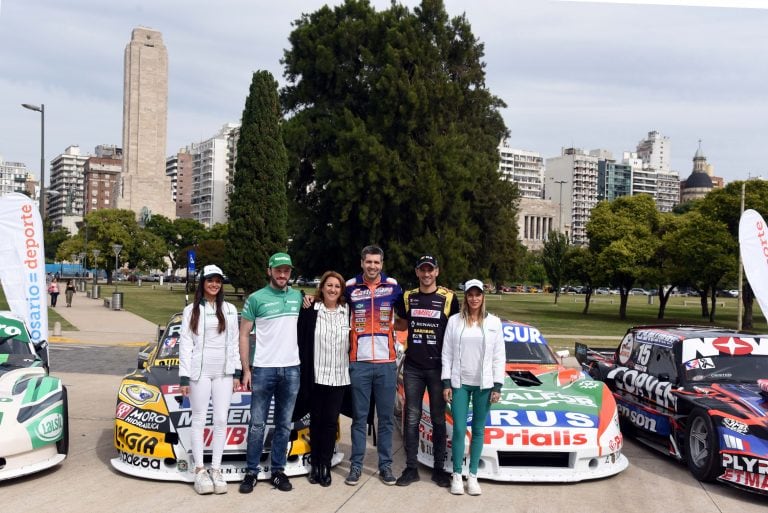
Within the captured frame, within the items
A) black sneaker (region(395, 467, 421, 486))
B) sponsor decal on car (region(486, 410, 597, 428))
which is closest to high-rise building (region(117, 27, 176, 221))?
black sneaker (region(395, 467, 421, 486))

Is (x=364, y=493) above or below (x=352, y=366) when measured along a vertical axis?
below

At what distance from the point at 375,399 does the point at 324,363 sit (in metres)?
0.64

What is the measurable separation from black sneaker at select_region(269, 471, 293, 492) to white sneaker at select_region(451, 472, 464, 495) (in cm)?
141

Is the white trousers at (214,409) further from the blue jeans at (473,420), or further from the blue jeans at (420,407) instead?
the blue jeans at (473,420)

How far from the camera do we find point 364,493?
6.14 metres

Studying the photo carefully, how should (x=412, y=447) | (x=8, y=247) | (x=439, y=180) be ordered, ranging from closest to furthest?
(x=412, y=447), (x=8, y=247), (x=439, y=180)

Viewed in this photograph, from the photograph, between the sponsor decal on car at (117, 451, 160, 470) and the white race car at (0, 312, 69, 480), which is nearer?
the white race car at (0, 312, 69, 480)

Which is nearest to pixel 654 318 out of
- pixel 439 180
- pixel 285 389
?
pixel 439 180

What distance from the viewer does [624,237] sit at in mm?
42062

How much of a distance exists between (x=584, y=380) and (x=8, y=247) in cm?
901

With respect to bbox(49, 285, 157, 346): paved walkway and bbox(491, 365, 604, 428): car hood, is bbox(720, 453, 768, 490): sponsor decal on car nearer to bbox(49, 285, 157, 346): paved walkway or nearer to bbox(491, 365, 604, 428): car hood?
bbox(491, 365, 604, 428): car hood

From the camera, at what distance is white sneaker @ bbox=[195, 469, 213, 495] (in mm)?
5945

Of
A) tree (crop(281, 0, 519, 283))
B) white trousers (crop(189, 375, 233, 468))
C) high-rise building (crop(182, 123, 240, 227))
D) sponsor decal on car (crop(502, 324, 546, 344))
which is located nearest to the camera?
white trousers (crop(189, 375, 233, 468))

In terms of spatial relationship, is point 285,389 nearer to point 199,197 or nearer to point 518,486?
point 518,486
